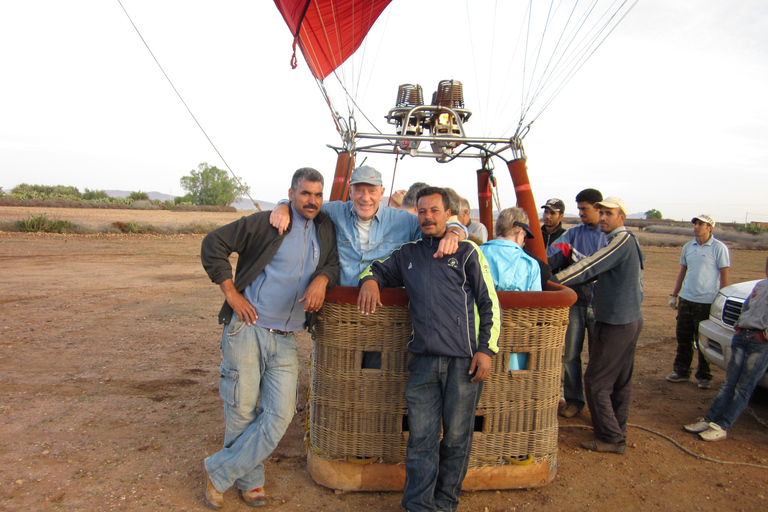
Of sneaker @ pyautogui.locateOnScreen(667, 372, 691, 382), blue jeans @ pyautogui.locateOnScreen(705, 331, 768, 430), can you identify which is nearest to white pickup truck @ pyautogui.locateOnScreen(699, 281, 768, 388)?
sneaker @ pyautogui.locateOnScreen(667, 372, 691, 382)

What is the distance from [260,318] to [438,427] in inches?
46.1

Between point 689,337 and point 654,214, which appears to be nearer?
point 689,337

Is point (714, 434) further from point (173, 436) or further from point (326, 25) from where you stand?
point (326, 25)

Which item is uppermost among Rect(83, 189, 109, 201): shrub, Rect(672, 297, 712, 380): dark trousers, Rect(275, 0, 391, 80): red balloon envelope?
Rect(275, 0, 391, 80): red balloon envelope

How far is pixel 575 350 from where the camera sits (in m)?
4.51

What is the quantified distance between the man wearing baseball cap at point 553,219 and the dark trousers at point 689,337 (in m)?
1.67

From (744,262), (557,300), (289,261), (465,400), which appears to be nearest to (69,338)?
(289,261)

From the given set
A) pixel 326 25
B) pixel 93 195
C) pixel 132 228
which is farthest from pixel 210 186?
pixel 326 25

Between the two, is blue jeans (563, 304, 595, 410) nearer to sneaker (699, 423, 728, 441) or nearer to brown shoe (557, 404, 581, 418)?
brown shoe (557, 404, 581, 418)

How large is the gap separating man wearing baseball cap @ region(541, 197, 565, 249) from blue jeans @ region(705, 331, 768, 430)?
173 centimetres

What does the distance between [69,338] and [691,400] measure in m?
6.45

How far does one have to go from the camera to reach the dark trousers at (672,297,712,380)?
209 inches

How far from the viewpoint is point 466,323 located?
283 centimetres

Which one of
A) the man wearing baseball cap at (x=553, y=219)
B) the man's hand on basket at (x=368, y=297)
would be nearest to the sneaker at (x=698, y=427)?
the man wearing baseball cap at (x=553, y=219)
